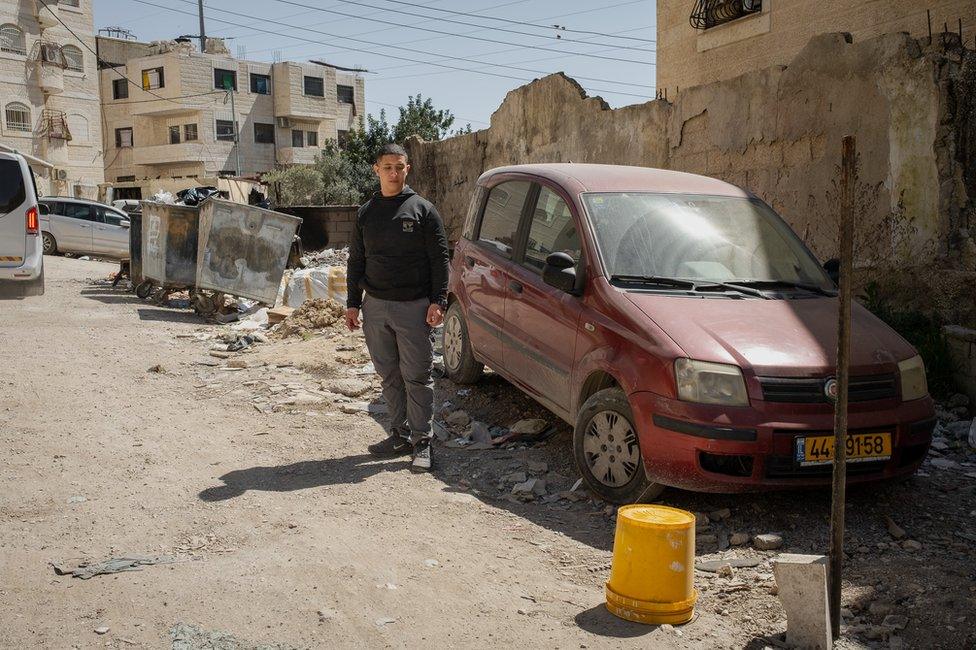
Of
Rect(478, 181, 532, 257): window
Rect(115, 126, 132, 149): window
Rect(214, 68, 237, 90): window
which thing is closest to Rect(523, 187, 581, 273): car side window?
Rect(478, 181, 532, 257): window

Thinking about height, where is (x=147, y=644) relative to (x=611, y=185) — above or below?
below

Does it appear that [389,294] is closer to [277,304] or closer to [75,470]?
[75,470]

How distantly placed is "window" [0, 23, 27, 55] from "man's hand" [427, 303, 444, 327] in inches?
1951

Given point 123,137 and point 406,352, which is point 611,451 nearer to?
point 406,352

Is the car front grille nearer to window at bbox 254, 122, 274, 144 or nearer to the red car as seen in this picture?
the red car

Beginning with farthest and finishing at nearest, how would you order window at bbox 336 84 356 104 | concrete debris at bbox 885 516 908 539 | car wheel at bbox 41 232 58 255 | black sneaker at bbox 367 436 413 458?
window at bbox 336 84 356 104
car wheel at bbox 41 232 58 255
black sneaker at bbox 367 436 413 458
concrete debris at bbox 885 516 908 539

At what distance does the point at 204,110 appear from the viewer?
5478cm

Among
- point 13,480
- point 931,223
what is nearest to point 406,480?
point 13,480

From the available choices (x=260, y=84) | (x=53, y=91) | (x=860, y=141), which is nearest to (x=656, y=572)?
(x=860, y=141)

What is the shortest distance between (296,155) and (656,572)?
57798 millimetres

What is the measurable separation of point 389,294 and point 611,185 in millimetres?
1583

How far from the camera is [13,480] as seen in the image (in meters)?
5.01

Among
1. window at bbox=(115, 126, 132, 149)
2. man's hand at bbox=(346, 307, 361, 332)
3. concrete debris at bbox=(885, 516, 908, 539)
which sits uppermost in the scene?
window at bbox=(115, 126, 132, 149)

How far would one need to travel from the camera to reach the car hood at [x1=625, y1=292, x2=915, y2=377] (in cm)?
444
